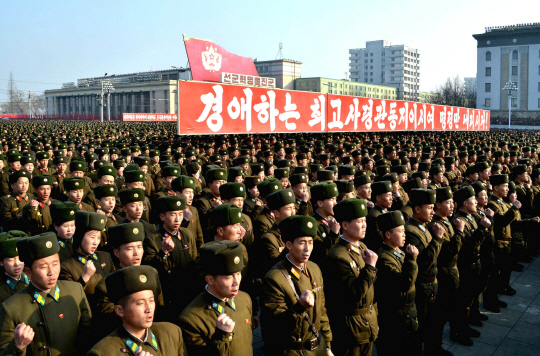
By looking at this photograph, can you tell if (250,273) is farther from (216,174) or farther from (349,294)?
(216,174)

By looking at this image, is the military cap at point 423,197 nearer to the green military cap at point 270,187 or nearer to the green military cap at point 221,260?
the green military cap at point 270,187

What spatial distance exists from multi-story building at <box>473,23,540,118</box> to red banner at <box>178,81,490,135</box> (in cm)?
5871

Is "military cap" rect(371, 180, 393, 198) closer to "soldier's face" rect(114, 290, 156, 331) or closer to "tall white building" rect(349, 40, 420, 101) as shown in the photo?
"soldier's face" rect(114, 290, 156, 331)

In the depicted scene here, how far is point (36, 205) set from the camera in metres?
7.19

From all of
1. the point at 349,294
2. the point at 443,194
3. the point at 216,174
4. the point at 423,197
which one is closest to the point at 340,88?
the point at 216,174

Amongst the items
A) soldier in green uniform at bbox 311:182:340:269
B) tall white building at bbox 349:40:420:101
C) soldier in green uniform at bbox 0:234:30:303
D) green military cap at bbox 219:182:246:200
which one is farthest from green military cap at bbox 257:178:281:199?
tall white building at bbox 349:40:420:101

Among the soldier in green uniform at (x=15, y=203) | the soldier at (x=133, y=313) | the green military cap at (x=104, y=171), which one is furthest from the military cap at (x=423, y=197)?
the soldier in green uniform at (x=15, y=203)

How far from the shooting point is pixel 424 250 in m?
4.79

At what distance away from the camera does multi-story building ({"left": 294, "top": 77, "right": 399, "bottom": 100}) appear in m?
91.8

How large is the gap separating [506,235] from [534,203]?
105 inches

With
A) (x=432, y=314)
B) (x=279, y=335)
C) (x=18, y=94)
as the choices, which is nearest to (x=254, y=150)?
(x=432, y=314)

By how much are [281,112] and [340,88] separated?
87189 millimetres

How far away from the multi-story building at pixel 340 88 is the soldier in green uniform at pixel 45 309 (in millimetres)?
81222

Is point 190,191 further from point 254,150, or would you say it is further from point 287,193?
point 254,150
